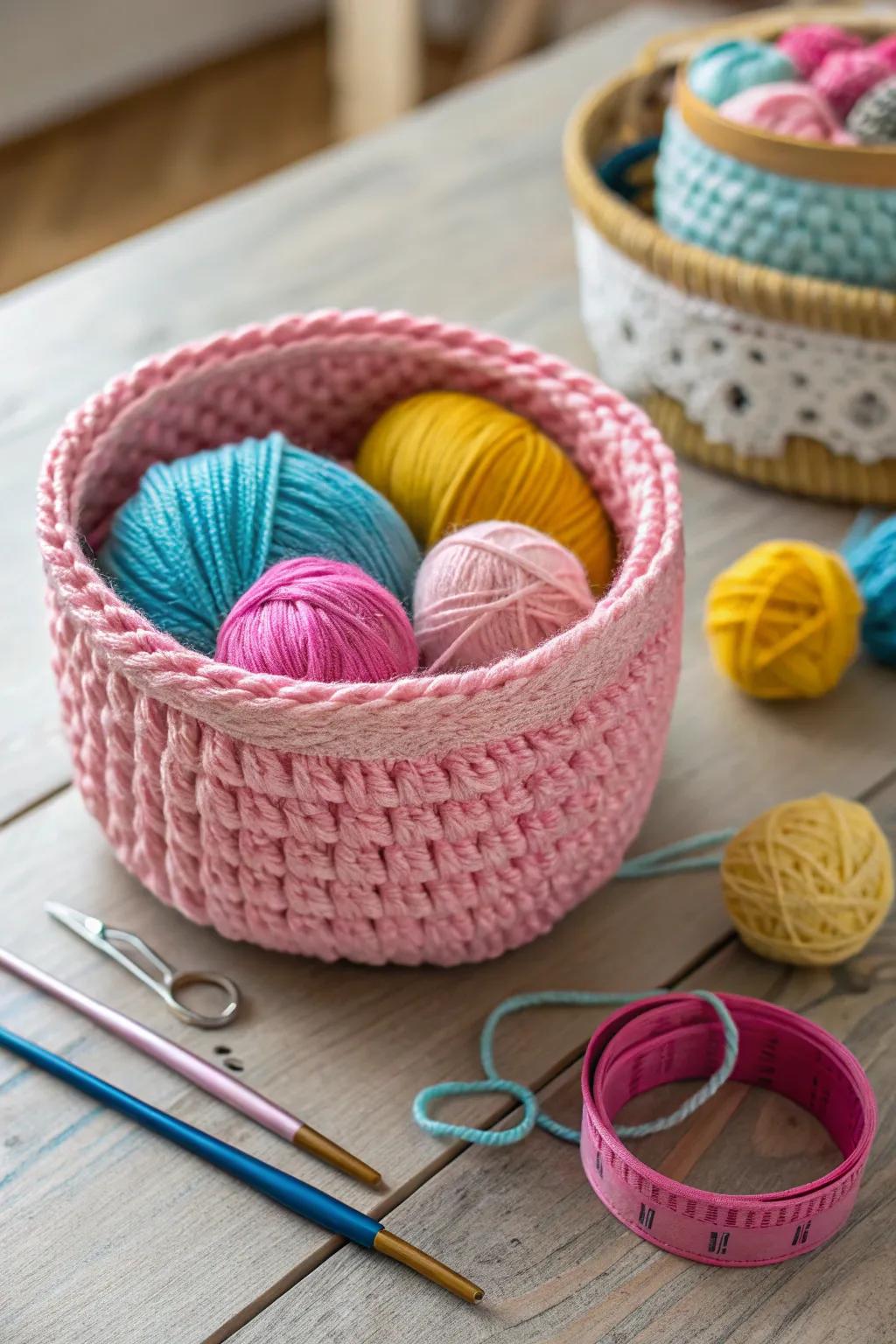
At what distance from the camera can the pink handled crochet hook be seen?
49 cm

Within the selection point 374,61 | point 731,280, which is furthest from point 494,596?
point 374,61

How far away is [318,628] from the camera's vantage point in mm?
495

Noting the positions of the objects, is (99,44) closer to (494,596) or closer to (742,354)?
(742,354)

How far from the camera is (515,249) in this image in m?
0.99

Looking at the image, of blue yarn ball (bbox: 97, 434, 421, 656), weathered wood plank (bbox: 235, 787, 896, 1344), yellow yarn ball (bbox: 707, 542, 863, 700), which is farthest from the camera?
yellow yarn ball (bbox: 707, 542, 863, 700)

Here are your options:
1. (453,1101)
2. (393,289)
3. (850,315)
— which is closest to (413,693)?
(453,1101)

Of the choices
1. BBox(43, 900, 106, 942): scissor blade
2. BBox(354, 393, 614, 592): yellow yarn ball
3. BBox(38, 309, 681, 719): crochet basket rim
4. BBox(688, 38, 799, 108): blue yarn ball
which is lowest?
BBox(43, 900, 106, 942): scissor blade

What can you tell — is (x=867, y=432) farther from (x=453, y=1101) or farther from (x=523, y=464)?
(x=453, y=1101)

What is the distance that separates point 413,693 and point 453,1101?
0.16 meters

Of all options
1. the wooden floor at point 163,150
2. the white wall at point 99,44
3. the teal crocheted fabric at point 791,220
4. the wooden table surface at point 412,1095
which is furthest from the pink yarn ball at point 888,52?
the white wall at point 99,44

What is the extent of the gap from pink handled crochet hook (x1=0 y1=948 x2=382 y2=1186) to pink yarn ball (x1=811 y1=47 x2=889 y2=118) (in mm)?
608

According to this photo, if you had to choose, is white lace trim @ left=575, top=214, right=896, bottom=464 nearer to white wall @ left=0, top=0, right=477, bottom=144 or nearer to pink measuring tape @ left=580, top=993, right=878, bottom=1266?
pink measuring tape @ left=580, top=993, right=878, bottom=1266

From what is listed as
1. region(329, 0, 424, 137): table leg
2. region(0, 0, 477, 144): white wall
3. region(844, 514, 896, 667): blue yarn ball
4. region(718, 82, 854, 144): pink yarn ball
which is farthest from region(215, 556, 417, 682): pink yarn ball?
region(0, 0, 477, 144): white wall

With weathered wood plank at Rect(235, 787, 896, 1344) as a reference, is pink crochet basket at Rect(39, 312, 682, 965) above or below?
above
